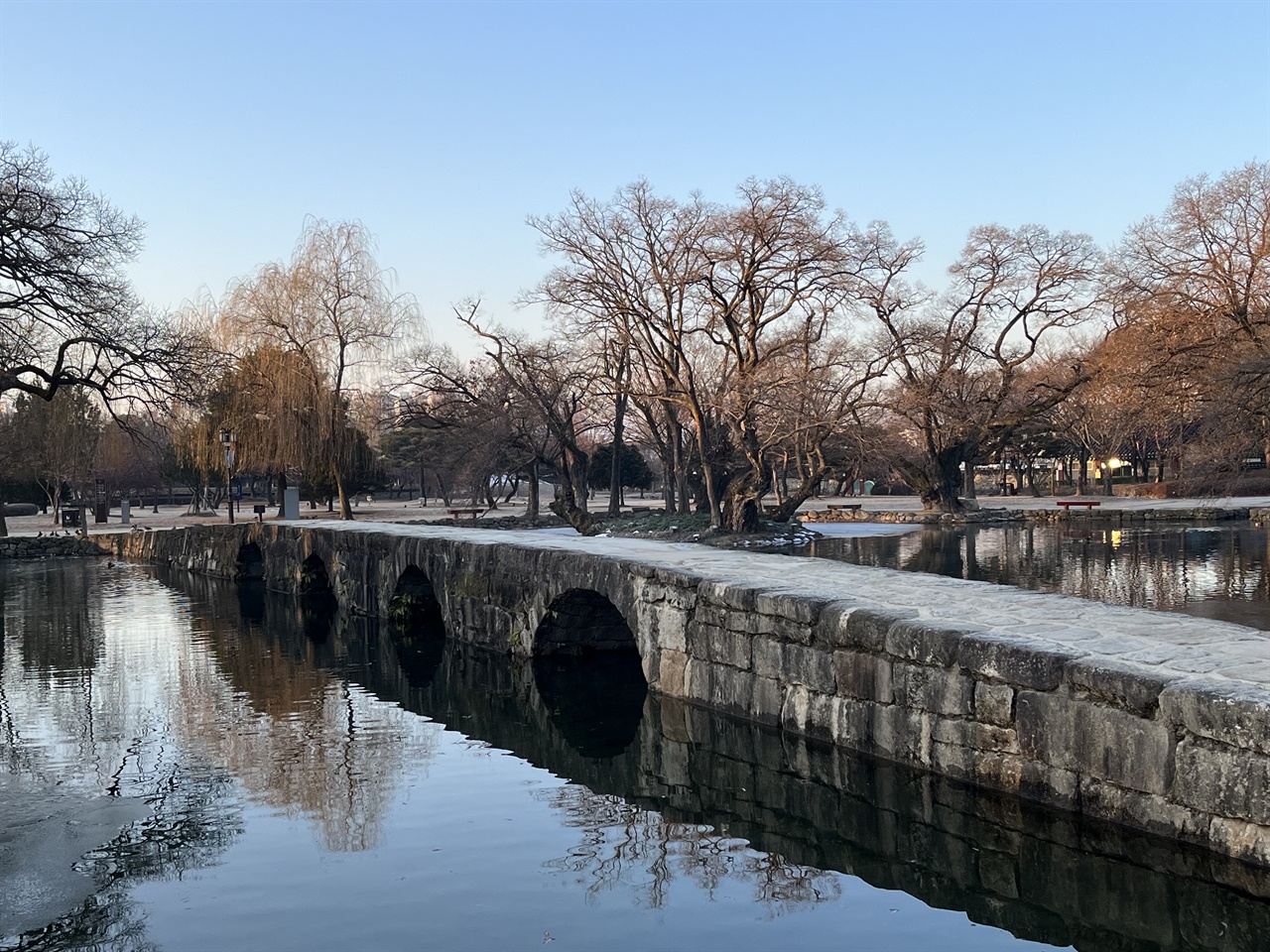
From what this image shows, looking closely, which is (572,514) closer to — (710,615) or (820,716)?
(710,615)

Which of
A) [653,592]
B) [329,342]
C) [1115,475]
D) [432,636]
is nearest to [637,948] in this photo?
[653,592]

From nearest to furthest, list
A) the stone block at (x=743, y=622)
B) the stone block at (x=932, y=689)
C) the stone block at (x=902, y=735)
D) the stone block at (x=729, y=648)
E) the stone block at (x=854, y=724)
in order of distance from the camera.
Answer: the stone block at (x=932, y=689), the stone block at (x=902, y=735), the stone block at (x=854, y=724), the stone block at (x=743, y=622), the stone block at (x=729, y=648)

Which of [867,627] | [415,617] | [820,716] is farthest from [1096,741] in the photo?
[415,617]

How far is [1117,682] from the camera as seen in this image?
5457mm

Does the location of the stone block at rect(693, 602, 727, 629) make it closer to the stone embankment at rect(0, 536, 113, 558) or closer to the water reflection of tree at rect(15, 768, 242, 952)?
the water reflection of tree at rect(15, 768, 242, 952)

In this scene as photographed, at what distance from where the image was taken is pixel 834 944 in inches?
198

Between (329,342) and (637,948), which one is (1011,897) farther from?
(329,342)

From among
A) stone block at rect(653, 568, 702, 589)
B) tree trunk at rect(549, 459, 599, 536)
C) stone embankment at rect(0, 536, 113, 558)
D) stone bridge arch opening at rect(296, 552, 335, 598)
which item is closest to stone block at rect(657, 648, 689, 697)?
stone block at rect(653, 568, 702, 589)

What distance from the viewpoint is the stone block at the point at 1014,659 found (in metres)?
5.88

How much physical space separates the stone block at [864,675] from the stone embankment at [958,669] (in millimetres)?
12

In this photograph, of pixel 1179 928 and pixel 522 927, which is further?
pixel 522 927

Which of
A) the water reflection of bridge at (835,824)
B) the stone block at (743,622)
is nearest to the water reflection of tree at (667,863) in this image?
the water reflection of bridge at (835,824)

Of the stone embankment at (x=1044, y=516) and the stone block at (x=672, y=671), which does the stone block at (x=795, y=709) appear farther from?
the stone embankment at (x=1044, y=516)

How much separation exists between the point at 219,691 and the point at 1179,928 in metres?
9.09
